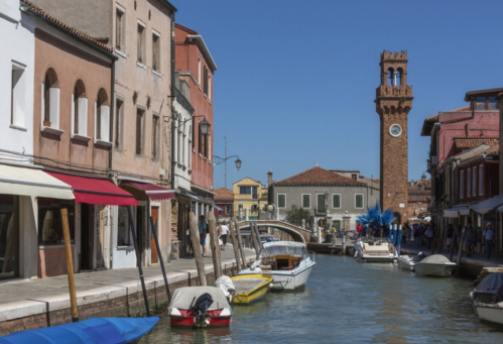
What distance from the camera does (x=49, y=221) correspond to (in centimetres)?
2034

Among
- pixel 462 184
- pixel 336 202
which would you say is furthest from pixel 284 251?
pixel 336 202

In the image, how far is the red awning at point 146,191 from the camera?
2302cm

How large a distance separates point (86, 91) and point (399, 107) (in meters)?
56.0

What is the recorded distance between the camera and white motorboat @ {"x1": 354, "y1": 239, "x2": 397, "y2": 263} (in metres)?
49.4

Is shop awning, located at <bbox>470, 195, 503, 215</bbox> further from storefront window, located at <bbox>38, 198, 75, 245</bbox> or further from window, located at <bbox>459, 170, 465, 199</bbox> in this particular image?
storefront window, located at <bbox>38, 198, 75, 245</bbox>

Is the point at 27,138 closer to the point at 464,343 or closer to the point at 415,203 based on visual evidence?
the point at 464,343

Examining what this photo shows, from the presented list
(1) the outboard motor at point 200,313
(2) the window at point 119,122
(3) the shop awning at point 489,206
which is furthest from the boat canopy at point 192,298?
(3) the shop awning at point 489,206

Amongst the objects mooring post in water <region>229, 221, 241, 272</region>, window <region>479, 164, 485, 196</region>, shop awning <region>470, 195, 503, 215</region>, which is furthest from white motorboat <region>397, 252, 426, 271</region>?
mooring post in water <region>229, 221, 241, 272</region>

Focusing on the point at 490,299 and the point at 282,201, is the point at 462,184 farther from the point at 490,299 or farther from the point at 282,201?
the point at 282,201

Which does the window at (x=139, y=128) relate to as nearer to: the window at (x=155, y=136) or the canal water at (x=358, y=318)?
the window at (x=155, y=136)

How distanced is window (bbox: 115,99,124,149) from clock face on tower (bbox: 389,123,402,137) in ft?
173

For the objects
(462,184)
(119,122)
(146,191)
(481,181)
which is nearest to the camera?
(146,191)

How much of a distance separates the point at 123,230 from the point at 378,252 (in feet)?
90.0

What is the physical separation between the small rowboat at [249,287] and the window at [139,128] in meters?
4.82
